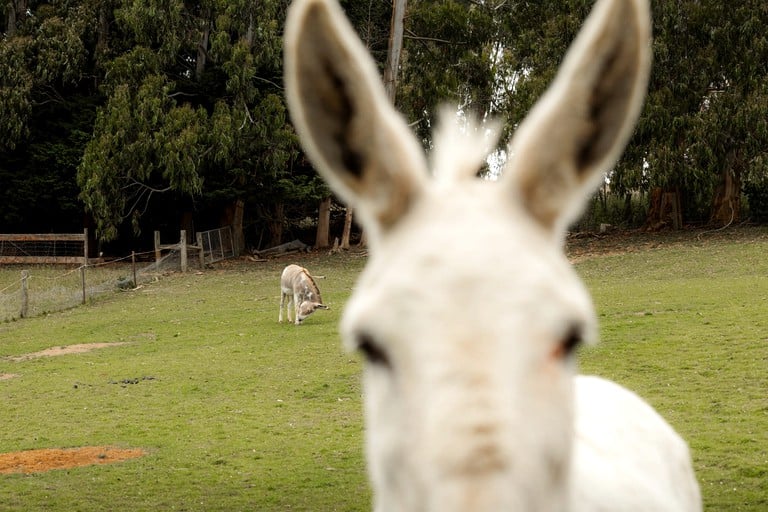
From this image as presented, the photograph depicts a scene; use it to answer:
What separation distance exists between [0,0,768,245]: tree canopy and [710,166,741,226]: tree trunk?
52mm

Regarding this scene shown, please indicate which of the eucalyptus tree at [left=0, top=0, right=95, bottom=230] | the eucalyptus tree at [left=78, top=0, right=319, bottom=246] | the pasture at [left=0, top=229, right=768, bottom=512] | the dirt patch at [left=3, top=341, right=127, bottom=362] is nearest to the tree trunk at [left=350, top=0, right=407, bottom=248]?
the eucalyptus tree at [left=78, top=0, right=319, bottom=246]

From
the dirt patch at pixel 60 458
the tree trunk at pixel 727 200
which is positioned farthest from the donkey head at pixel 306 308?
the tree trunk at pixel 727 200

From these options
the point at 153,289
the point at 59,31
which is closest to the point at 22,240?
the point at 59,31

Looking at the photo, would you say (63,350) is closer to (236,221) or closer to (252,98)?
(252,98)

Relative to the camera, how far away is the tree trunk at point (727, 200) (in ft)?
105

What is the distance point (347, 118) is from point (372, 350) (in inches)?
17.4

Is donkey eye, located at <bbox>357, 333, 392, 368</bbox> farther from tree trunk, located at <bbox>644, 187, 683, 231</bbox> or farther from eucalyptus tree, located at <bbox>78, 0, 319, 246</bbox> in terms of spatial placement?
tree trunk, located at <bbox>644, 187, 683, 231</bbox>

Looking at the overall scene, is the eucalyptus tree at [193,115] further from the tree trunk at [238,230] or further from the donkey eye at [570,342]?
the donkey eye at [570,342]

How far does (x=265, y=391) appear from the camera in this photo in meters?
13.1

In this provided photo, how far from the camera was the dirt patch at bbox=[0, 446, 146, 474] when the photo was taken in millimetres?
9531

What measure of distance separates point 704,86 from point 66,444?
25466 millimetres

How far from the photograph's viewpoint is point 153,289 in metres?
27.2

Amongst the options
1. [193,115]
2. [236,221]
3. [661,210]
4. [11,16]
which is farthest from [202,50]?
[661,210]

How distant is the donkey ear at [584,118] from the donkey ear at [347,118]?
0.21 m
